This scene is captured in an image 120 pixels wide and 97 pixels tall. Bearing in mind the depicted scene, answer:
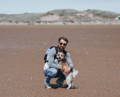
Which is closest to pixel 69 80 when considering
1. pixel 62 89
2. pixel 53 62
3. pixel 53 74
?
pixel 62 89

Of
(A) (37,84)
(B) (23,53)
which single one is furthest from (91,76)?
(B) (23,53)

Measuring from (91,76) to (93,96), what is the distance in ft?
10.1

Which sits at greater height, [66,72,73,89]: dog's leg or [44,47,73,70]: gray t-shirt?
[44,47,73,70]: gray t-shirt

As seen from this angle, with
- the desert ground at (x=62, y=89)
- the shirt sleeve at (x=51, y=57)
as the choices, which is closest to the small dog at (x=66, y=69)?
the shirt sleeve at (x=51, y=57)

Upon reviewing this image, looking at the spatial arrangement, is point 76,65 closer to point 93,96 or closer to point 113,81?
point 113,81

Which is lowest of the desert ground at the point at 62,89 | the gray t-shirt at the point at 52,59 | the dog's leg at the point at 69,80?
the desert ground at the point at 62,89

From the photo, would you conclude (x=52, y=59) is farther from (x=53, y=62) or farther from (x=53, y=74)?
(x=53, y=74)

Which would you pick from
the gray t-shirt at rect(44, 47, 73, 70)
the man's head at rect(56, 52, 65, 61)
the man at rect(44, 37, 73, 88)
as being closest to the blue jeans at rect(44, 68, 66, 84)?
the man at rect(44, 37, 73, 88)

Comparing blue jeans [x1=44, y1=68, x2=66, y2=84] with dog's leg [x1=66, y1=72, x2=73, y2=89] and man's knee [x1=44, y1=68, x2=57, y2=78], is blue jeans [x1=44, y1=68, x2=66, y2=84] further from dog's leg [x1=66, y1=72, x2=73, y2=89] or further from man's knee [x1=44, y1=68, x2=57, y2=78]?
dog's leg [x1=66, y1=72, x2=73, y2=89]

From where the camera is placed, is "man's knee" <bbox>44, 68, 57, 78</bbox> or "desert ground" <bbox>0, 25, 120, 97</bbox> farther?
"man's knee" <bbox>44, 68, 57, 78</bbox>

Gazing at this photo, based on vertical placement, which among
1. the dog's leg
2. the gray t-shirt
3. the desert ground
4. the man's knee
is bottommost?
the desert ground

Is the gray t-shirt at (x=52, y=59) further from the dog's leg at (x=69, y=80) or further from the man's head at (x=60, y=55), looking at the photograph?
the dog's leg at (x=69, y=80)

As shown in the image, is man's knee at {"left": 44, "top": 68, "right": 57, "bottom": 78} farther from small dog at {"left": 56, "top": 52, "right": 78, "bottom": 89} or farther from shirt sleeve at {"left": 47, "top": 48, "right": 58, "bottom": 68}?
small dog at {"left": 56, "top": 52, "right": 78, "bottom": 89}

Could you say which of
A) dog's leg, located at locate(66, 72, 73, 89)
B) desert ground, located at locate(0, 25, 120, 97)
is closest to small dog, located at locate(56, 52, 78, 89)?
dog's leg, located at locate(66, 72, 73, 89)
